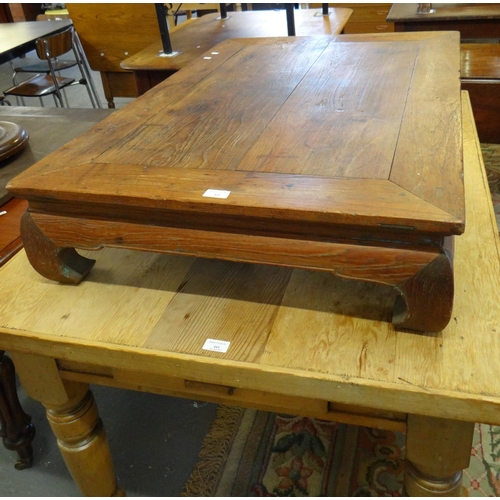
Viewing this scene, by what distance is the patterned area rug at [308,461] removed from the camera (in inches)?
44.6

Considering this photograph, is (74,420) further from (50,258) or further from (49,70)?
(49,70)

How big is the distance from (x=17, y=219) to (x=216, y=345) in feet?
2.07

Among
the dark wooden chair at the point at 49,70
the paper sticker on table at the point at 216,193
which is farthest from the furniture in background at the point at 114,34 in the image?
the paper sticker on table at the point at 216,193

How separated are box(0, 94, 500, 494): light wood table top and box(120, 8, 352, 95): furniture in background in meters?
1.20

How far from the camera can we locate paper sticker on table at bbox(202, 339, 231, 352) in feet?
2.51

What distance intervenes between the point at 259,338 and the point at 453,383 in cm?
27

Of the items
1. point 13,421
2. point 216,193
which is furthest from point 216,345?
point 13,421

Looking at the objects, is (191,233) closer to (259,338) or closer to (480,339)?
(259,338)

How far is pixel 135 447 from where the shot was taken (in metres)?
1.28

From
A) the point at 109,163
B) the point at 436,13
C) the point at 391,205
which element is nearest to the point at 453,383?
the point at 391,205

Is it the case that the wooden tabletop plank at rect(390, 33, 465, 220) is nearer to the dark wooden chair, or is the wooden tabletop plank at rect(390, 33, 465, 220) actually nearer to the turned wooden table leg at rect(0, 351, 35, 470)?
the turned wooden table leg at rect(0, 351, 35, 470)

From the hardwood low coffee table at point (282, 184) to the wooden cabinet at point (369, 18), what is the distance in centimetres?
276

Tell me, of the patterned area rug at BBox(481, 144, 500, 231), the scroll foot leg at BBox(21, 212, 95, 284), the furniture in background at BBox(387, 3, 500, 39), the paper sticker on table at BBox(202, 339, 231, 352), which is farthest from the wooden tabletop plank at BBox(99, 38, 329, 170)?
the furniture in background at BBox(387, 3, 500, 39)

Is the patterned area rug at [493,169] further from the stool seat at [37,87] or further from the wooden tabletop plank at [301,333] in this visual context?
the stool seat at [37,87]
